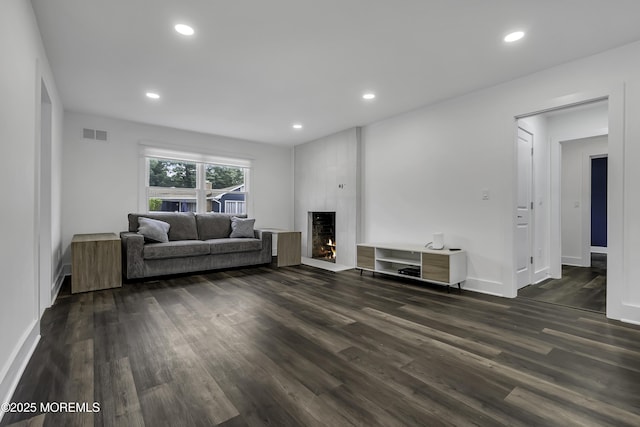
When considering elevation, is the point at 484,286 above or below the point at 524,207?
below

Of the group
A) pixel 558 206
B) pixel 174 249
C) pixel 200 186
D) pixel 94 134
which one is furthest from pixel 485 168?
pixel 94 134

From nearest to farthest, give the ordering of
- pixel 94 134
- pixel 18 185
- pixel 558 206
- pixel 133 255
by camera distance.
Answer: pixel 18 185 < pixel 133 255 < pixel 558 206 < pixel 94 134

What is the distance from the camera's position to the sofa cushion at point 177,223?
15.0ft

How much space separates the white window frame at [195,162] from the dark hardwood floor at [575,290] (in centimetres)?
501

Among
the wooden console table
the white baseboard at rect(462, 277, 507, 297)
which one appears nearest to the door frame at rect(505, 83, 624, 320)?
the white baseboard at rect(462, 277, 507, 297)

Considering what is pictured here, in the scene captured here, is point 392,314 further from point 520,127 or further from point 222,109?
point 222,109

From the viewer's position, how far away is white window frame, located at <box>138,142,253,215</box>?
499cm

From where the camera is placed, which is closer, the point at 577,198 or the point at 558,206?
the point at 558,206

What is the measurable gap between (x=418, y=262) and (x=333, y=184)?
2.37 m

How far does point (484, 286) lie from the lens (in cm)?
353

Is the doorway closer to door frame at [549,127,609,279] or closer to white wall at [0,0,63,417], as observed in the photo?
door frame at [549,127,609,279]

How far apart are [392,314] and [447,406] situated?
1.34m

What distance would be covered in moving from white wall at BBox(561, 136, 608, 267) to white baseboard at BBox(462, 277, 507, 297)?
3.15 m

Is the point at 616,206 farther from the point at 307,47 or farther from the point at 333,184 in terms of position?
the point at 333,184
